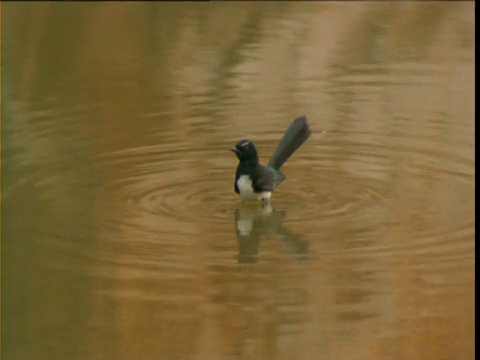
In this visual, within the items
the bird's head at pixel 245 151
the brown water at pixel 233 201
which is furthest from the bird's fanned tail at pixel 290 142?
the bird's head at pixel 245 151

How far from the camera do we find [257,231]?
726 centimetres

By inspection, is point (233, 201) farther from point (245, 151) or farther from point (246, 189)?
A: point (245, 151)

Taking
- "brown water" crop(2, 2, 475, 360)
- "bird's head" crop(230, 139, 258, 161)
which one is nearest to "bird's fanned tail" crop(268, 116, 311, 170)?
"brown water" crop(2, 2, 475, 360)

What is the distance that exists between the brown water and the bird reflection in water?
0.01 m

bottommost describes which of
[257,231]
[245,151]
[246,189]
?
[257,231]

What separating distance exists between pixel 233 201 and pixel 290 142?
0.67m

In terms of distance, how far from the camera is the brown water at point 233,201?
6027 millimetres

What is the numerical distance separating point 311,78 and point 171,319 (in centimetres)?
545

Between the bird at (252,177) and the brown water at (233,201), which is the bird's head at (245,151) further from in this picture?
the brown water at (233,201)

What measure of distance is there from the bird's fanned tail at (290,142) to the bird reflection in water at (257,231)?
50 cm

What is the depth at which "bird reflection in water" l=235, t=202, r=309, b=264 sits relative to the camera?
687 cm

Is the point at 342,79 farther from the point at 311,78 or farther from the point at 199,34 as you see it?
the point at 199,34

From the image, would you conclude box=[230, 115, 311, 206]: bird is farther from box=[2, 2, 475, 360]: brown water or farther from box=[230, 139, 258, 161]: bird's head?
box=[2, 2, 475, 360]: brown water

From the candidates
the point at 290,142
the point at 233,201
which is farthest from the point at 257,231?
the point at 290,142
